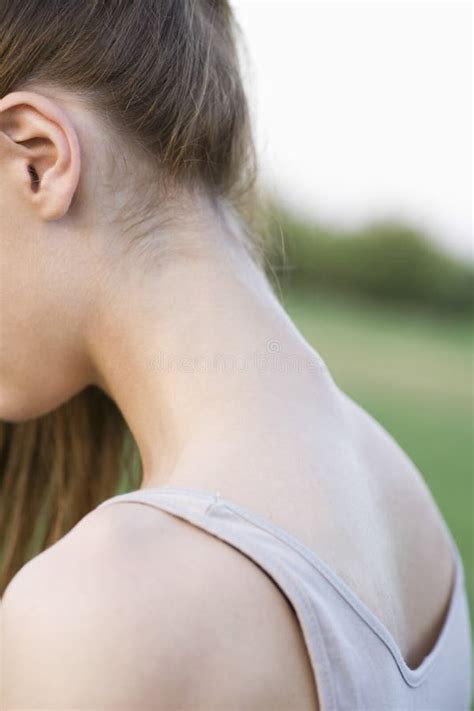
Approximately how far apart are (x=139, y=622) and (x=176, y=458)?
33cm

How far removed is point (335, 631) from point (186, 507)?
0.70 feet

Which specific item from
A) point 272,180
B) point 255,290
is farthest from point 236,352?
point 272,180

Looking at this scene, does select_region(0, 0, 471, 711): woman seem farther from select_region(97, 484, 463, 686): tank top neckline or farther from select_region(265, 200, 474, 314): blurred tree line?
select_region(265, 200, 474, 314): blurred tree line

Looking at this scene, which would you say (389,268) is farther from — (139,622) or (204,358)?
(139,622)

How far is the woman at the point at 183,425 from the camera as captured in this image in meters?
1.00

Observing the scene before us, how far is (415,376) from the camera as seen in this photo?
453 inches

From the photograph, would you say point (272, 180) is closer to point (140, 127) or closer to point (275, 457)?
point (140, 127)

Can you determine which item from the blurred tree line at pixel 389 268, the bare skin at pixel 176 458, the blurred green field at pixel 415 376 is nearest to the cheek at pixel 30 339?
the bare skin at pixel 176 458

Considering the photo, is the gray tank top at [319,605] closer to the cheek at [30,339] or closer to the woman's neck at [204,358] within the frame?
the woman's neck at [204,358]

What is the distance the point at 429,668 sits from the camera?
4.34 feet

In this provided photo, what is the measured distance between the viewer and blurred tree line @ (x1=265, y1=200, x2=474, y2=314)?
61.0 ft

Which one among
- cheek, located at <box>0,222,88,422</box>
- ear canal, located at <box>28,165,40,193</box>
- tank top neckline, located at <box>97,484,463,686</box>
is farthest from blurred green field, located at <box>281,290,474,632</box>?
tank top neckline, located at <box>97,484,463,686</box>

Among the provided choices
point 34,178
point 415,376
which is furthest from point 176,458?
point 415,376

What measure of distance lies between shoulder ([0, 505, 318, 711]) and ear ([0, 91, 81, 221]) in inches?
16.8
